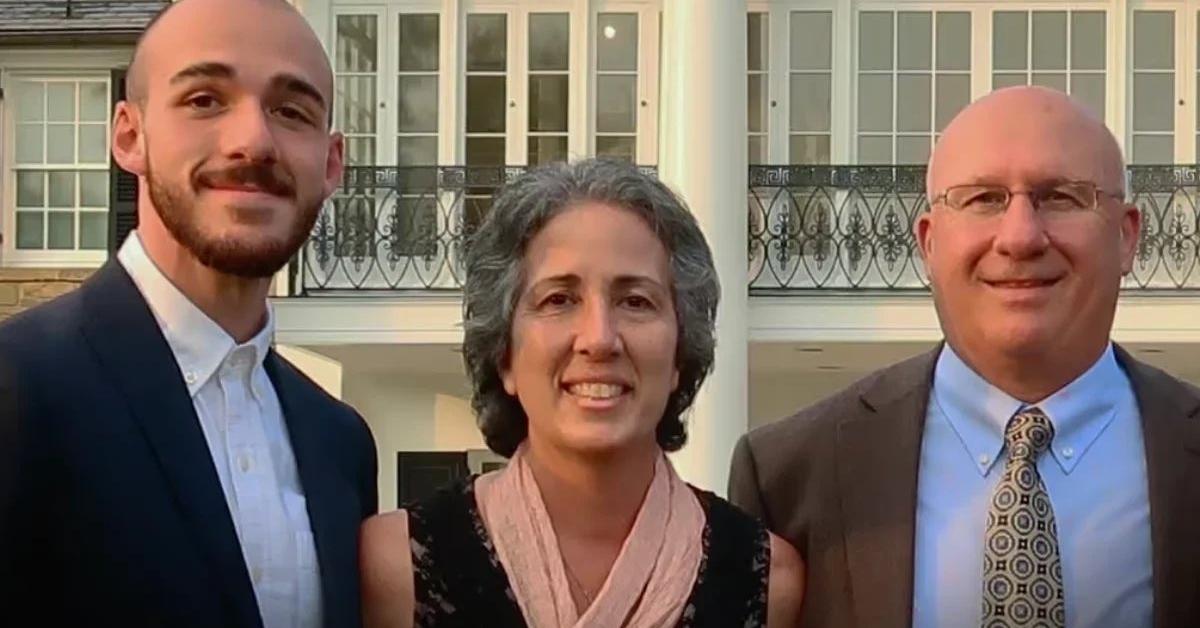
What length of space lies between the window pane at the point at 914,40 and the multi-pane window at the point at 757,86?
1121 millimetres

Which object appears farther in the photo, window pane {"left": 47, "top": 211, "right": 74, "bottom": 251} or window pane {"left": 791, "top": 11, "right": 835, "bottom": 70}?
window pane {"left": 47, "top": 211, "right": 74, "bottom": 251}

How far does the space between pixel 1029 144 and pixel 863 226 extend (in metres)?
10.3

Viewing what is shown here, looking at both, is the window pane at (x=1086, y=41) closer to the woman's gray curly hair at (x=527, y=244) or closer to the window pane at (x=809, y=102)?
the window pane at (x=809, y=102)

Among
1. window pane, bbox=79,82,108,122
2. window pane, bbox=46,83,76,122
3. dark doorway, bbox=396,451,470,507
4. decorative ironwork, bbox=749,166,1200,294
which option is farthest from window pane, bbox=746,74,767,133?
window pane, bbox=46,83,76,122

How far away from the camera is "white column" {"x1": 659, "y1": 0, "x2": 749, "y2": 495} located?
39.9ft

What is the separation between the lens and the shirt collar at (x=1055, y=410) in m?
3.15

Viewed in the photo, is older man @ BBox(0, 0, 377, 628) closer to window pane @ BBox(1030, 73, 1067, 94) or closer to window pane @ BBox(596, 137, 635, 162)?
window pane @ BBox(596, 137, 635, 162)

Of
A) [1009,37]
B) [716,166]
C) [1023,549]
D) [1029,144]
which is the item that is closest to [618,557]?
[1023,549]

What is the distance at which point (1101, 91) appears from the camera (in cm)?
1352

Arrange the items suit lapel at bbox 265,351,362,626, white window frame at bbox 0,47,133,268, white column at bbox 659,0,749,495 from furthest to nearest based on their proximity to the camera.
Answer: white window frame at bbox 0,47,133,268
white column at bbox 659,0,749,495
suit lapel at bbox 265,351,362,626

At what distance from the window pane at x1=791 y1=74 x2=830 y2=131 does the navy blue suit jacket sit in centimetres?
1121

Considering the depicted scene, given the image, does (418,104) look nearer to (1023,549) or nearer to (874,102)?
(874,102)

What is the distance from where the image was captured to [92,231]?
46.4 ft

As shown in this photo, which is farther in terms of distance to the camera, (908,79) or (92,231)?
(92,231)
